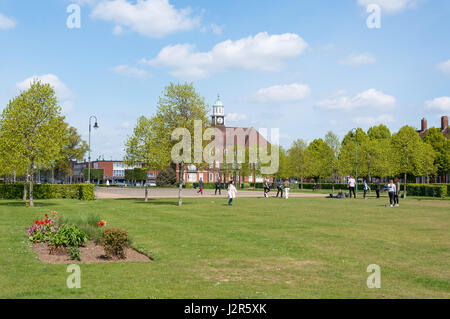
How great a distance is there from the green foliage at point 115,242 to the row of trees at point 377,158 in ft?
143

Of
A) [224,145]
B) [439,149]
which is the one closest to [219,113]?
[224,145]

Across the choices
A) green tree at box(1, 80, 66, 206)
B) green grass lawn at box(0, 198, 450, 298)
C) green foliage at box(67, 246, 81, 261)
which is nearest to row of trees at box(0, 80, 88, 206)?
green tree at box(1, 80, 66, 206)

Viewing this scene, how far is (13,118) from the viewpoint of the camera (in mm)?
26750

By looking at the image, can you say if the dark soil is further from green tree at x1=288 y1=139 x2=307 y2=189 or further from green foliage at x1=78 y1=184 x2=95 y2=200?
green tree at x1=288 y1=139 x2=307 y2=189

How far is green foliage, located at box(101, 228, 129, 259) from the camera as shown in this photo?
998 centimetres

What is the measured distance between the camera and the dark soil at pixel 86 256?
9.86 meters

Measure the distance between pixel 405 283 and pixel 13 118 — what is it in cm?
2599

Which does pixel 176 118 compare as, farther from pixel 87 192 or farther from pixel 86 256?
pixel 86 256

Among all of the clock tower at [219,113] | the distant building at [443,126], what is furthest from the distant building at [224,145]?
the distant building at [443,126]

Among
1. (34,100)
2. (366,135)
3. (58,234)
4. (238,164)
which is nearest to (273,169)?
(238,164)

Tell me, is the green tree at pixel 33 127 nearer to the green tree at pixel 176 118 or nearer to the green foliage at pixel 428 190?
the green tree at pixel 176 118

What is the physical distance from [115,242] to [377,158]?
6065cm
